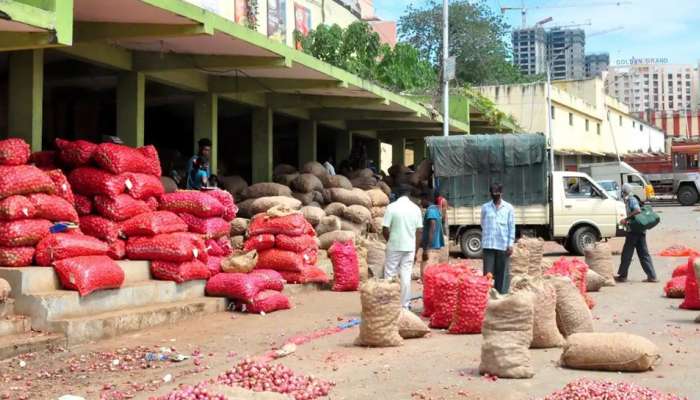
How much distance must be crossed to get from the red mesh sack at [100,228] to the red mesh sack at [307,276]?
9.79ft

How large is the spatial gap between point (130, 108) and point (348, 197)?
571 cm

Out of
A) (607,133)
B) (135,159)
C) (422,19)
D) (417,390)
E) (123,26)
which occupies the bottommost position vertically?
(417,390)

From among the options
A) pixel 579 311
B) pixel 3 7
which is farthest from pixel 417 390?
pixel 3 7

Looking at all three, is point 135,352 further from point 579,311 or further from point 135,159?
point 579,311

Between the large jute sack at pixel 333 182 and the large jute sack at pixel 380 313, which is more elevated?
the large jute sack at pixel 333 182

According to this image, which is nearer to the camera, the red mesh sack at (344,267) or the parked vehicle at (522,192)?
the red mesh sack at (344,267)

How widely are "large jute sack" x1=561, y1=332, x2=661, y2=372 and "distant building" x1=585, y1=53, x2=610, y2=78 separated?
212 feet

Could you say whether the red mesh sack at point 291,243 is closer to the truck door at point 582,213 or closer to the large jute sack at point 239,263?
the large jute sack at point 239,263

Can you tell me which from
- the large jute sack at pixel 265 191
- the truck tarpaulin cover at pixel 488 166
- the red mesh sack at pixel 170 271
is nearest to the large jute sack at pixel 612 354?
the red mesh sack at pixel 170 271

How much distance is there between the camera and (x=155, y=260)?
9.70 meters

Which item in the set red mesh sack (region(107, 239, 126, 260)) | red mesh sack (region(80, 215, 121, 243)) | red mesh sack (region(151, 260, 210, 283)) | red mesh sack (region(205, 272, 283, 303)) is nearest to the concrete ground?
red mesh sack (region(205, 272, 283, 303))

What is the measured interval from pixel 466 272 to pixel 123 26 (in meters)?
5.23

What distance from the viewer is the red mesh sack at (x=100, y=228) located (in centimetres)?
946

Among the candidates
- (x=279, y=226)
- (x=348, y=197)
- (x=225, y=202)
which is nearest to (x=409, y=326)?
(x=279, y=226)
